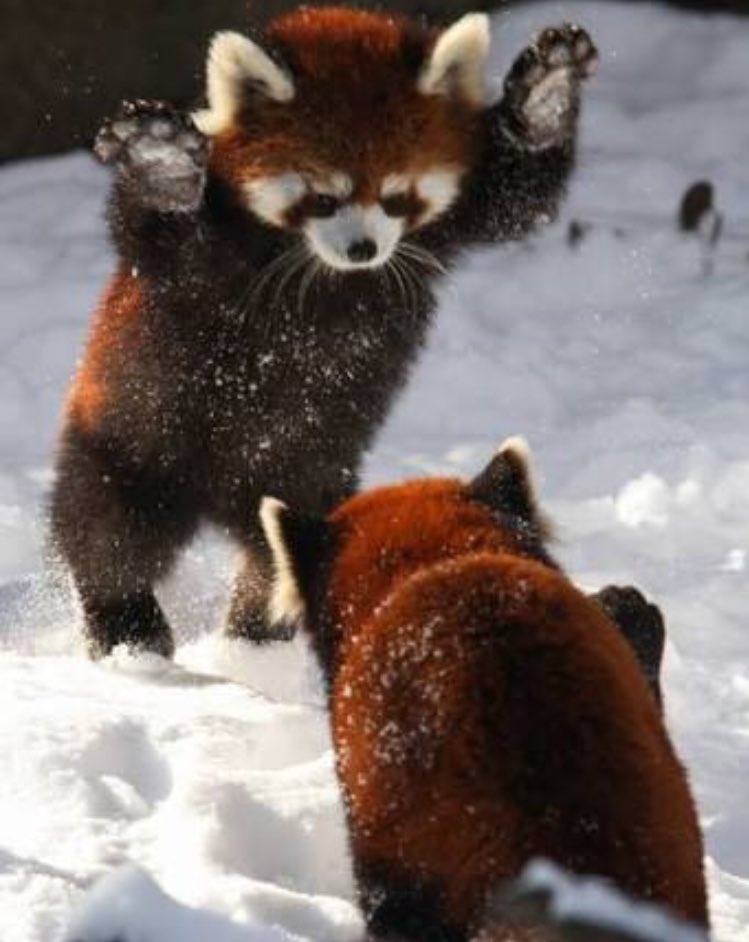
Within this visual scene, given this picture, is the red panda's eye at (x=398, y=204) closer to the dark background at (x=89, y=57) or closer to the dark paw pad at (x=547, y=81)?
the dark paw pad at (x=547, y=81)

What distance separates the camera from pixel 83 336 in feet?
18.4

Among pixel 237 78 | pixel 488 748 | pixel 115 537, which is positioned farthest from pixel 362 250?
pixel 488 748

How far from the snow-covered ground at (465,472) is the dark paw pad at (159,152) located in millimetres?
859

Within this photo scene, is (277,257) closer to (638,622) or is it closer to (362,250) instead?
(362,250)

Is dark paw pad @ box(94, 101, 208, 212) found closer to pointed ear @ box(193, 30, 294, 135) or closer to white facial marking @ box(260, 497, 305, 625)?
pointed ear @ box(193, 30, 294, 135)

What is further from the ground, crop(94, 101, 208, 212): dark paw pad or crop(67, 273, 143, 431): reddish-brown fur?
crop(94, 101, 208, 212): dark paw pad

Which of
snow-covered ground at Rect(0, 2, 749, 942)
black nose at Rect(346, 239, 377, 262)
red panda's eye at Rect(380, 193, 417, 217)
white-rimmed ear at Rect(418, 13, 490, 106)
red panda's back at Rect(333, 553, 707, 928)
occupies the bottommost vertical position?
snow-covered ground at Rect(0, 2, 749, 942)

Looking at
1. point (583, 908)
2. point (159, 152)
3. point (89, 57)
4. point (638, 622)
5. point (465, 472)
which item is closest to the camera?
point (583, 908)

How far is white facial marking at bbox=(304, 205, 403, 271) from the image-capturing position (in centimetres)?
352

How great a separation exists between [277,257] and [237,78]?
1.08ft

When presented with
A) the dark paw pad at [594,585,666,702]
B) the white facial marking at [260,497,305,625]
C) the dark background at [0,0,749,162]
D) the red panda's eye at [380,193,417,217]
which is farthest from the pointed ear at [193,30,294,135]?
the dark background at [0,0,749,162]

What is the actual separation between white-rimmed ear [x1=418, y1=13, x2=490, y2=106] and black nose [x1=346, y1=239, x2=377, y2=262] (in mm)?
303

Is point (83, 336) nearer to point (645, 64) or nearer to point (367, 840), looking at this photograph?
point (645, 64)

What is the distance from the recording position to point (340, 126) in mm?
3492
